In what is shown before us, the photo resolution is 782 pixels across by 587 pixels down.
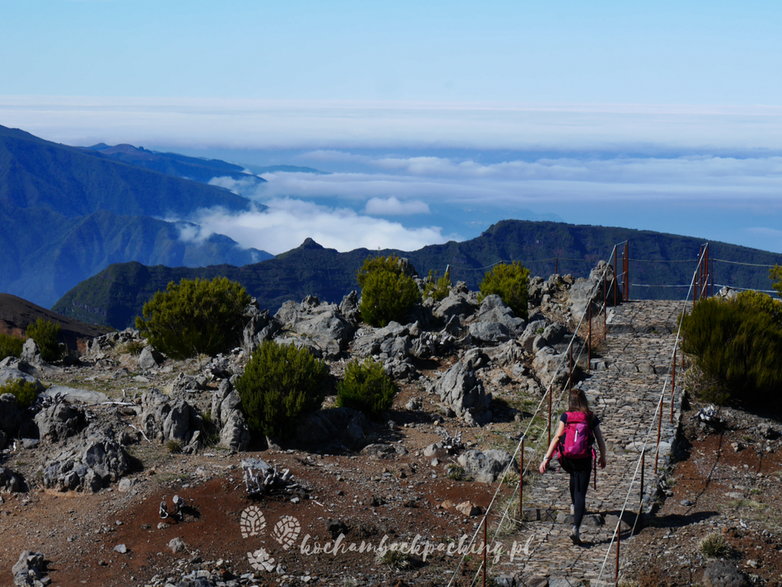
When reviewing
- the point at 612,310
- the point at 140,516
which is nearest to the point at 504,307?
the point at 612,310

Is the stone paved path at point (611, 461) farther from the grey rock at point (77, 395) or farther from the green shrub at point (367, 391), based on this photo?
the grey rock at point (77, 395)

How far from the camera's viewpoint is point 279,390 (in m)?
14.7

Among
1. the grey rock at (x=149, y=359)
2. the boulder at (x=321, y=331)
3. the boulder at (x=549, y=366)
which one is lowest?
the grey rock at (x=149, y=359)

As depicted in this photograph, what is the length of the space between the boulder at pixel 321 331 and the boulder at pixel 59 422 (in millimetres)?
5737

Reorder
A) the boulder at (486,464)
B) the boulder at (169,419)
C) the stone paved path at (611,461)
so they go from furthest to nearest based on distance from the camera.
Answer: the boulder at (169,419) < the boulder at (486,464) < the stone paved path at (611,461)

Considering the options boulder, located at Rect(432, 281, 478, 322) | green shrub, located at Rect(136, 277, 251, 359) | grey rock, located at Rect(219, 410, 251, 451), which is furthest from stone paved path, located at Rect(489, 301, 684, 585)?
green shrub, located at Rect(136, 277, 251, 359)

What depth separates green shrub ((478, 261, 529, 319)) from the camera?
1005 inches

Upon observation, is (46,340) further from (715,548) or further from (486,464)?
(715,548)

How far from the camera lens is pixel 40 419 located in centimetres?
1545

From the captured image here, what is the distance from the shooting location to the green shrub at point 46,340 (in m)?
25.0

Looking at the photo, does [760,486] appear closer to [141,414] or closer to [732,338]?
[732,338]

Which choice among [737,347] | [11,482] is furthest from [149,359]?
[737,347]

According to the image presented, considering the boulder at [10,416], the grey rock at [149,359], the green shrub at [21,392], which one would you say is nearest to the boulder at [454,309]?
the grey rock at [149,359]

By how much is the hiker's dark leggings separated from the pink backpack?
0.17 meters
